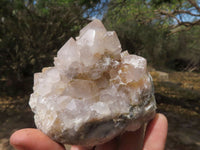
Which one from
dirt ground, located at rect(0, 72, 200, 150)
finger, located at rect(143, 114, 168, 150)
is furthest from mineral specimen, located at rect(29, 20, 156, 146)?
dirt ground, located at rect(0, 72, 200, 150)

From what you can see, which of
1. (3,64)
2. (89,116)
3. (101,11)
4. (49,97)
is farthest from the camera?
(3,64)

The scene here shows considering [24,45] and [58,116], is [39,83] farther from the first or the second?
[24,45]

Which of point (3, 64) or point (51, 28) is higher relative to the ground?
point (51, 28)

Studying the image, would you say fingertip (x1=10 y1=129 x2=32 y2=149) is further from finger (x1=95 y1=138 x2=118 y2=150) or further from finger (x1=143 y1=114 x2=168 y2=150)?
finger (x1=143 y1=114 x2=168 y2=150)

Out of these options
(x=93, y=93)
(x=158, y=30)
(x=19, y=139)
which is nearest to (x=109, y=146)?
(x=93, y=93)

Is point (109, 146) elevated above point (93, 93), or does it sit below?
below

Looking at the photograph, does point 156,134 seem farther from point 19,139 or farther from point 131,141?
point 19,139

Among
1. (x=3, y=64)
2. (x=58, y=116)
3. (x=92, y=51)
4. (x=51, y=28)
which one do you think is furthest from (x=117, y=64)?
(x=3, y=64)
